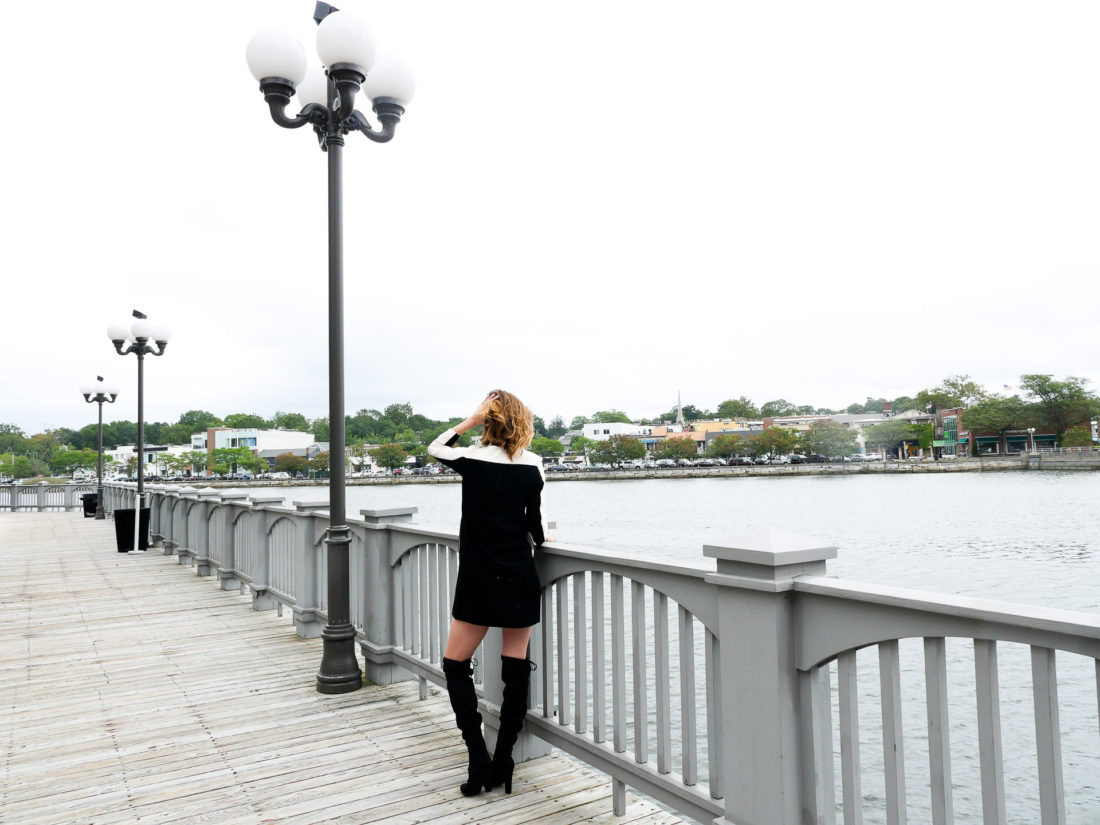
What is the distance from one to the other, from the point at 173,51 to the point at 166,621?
11842 mm

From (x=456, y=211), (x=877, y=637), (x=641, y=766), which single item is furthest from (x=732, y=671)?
(x=456, y=211)

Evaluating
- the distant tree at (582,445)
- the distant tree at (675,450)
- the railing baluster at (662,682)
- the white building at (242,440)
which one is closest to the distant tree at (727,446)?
the distant tree at (675,450)

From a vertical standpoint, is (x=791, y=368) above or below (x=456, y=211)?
below

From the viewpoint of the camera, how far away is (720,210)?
128875mm

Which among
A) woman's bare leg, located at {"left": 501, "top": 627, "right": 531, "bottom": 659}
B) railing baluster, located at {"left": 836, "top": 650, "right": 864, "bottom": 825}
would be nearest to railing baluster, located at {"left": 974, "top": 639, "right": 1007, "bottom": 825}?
railing baluster, located at {"left": 836, "top": 650, "right": 864, "bottom": 825}

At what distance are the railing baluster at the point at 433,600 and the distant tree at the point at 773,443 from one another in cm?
12349

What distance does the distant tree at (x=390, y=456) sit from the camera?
355 feet

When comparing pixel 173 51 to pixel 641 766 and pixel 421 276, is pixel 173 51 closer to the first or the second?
pixel 641 766

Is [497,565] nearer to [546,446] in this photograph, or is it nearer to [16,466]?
[16,466]

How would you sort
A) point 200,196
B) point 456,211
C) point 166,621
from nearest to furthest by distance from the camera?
point 166,621 < point 200,196 < point 456,211

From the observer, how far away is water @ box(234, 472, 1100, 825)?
873cm

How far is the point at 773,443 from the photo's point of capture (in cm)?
12162

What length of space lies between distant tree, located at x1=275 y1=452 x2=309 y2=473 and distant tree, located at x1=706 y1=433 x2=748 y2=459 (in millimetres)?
69356

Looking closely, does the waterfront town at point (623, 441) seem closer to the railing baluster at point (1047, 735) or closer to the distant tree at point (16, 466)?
the distant tree at point (16, 466)
